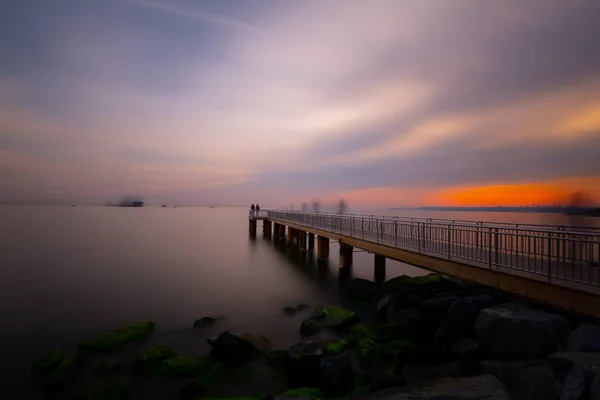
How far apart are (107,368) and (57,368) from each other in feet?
4.24

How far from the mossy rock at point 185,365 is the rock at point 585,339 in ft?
26.3

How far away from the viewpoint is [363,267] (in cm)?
2631

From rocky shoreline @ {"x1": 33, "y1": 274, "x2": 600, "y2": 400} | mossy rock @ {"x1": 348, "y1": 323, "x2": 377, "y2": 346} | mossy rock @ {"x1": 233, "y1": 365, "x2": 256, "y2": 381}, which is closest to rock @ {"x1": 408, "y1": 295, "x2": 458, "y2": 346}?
rocky shoreline @ {"x1": 33, "y1": 274, "x2": 600, "y2": 400}

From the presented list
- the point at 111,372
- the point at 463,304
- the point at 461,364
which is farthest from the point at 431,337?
the point at 111,372

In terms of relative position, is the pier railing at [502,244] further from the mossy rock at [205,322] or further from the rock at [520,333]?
the mossy rock at [205,322]

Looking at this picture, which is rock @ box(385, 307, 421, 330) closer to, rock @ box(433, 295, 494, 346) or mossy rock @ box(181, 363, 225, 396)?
rock @ box(433, 295, 494, 346)

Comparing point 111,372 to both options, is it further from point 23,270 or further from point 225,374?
point 23,270

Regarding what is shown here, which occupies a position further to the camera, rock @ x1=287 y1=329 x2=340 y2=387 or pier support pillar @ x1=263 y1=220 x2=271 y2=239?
pier support pillar @ x1=263 y1=220 x2=271 y2=239

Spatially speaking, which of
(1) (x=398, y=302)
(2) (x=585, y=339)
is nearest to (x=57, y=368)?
(1) (x=398, y=302)

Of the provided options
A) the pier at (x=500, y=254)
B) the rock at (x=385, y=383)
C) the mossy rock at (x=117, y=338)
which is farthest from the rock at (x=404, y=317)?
A: the mossy rock at (x=117, y=338)

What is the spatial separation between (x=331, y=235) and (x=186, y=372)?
528 inches

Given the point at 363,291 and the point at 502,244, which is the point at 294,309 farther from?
the point at 502,244

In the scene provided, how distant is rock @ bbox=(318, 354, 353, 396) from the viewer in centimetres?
741

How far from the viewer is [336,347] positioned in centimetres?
919
